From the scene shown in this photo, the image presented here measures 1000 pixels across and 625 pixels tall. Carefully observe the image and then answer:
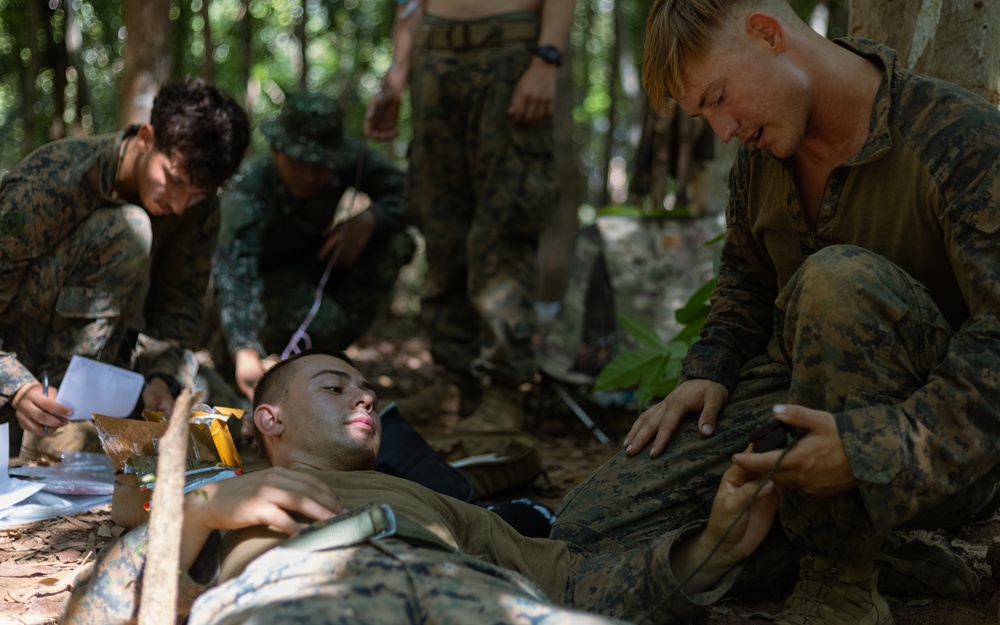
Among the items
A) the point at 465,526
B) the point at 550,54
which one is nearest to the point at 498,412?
the point at 550,54

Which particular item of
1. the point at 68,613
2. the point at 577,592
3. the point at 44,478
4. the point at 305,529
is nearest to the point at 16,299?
the point at 44,478

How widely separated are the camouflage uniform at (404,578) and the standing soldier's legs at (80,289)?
1.86 metres

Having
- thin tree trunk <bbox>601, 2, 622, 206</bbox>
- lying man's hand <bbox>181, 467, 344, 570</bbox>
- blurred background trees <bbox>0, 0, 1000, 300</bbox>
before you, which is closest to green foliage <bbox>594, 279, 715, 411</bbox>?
blurred background trees <bbox>0, 0, 1000, 300</bbox>

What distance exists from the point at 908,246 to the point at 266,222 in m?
3.91

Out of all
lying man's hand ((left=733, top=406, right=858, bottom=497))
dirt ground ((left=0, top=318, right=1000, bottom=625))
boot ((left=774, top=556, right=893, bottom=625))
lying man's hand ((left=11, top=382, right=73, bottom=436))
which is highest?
lying man's hand ((left=733, top=406, right=858, bottom=497))

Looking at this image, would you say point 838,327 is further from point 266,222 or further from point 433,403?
point 266,222

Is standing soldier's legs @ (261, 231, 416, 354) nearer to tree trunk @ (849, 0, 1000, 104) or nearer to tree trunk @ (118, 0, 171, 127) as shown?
tree trunk @ (118, 0, 171, 127)

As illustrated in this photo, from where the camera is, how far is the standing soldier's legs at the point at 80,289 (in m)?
3.90

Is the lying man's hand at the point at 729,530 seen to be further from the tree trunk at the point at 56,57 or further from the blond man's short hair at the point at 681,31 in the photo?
the tree trunk at the point at 56,57

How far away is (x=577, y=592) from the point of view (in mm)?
2453

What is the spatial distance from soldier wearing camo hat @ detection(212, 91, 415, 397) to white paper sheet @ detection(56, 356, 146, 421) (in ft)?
3.13

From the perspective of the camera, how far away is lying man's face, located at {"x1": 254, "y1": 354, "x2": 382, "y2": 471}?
9.00 feet

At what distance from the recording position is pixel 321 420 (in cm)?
278

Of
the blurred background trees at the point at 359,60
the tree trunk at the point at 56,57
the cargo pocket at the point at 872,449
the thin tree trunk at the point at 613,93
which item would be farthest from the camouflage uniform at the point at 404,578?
the tree trunk at the point at 56,57
